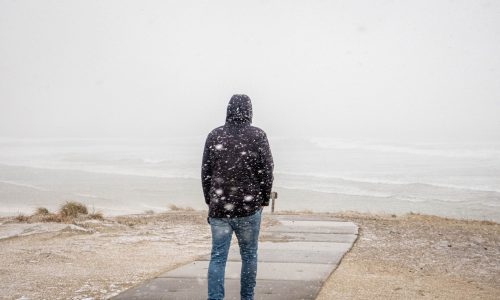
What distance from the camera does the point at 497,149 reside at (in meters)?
49.4

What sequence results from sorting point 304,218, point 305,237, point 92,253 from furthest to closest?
point 304,218 < point 305,237 < point 92,253

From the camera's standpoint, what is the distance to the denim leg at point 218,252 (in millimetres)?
4016

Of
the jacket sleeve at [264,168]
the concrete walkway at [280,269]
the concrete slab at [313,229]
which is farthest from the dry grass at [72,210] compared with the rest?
the jacket sleeve at [264,168]

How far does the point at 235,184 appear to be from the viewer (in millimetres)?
3980

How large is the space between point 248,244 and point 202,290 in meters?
1.32

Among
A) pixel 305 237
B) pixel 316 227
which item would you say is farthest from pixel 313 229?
pixel 305 237

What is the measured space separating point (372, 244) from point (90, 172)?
2844 cm

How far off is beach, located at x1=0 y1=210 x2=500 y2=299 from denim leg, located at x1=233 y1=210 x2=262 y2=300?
1.14 meters

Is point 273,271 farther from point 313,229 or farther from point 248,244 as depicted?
point 313,229

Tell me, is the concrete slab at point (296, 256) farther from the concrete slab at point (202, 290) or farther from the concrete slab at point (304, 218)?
the concrete slab at point (304, 218)

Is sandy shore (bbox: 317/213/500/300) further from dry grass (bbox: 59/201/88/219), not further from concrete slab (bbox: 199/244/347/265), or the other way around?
dry grass (bbox: 59/201/88/219)

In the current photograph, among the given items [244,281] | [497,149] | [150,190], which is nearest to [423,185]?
[150,190]

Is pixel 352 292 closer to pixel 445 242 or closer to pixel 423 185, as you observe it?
pixel 445 242

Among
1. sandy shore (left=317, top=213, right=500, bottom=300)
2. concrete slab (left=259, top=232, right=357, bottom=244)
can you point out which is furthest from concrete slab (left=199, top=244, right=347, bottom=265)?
concrete slab (left=259, top=232, right=357, bottom=244)
